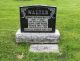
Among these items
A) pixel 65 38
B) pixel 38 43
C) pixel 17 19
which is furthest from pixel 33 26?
pixel 17 19

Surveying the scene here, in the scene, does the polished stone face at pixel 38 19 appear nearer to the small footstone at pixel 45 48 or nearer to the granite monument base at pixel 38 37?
the granite monument base at pixel 38 37

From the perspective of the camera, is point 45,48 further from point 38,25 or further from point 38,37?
point 38,25

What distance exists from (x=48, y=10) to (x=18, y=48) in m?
1.54

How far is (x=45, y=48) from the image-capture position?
774 centimetres

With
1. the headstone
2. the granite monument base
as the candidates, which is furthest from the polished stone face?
the granite monument base

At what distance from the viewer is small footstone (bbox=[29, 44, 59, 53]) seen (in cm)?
754

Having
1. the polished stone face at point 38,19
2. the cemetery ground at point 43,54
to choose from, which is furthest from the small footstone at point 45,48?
the polished stone face at point 38,19

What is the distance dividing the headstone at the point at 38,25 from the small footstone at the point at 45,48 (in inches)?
7.5

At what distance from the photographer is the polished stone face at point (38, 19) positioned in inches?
319

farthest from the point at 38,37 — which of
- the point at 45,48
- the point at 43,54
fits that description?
the point at 43,54

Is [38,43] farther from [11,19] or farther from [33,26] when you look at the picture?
[11,19]

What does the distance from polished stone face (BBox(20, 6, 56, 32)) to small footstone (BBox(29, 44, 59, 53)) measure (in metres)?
0.55

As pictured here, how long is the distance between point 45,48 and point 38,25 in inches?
36.0

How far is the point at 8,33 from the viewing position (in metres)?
9.76
